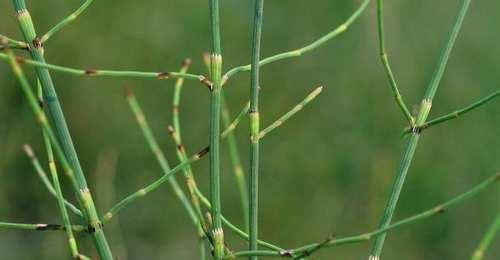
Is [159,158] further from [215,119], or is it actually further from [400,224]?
[400,224]

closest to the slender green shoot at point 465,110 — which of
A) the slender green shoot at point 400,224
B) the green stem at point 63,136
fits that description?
the slender green shoot at point 400,224

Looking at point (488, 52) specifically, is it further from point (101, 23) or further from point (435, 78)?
point (435, 78)

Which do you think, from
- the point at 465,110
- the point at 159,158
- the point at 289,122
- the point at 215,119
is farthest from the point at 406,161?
the point at 289,122

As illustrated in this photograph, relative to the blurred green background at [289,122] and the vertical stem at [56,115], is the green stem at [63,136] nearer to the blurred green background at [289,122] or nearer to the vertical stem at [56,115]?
the vertical stem at [56,115]

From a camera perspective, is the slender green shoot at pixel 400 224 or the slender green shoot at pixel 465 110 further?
the slender green shoot at pixel 465 110

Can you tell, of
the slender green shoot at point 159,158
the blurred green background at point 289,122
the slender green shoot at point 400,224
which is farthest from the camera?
the blurred green background at point 289,122

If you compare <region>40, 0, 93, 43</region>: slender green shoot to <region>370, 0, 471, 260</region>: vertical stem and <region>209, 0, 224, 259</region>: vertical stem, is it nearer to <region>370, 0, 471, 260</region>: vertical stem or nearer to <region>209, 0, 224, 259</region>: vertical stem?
<region>209, 0, 224, 259</region>: vertical stem

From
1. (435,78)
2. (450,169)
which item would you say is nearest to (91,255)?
(450,169)

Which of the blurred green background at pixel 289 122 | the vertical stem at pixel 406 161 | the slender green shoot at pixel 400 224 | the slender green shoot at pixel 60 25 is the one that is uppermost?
the blurred green background at pixel 289 122

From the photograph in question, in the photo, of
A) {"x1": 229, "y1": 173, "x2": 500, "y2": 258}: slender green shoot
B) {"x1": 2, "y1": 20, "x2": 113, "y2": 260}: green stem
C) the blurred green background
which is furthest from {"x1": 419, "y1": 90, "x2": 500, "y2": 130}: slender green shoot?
the blurred green background
